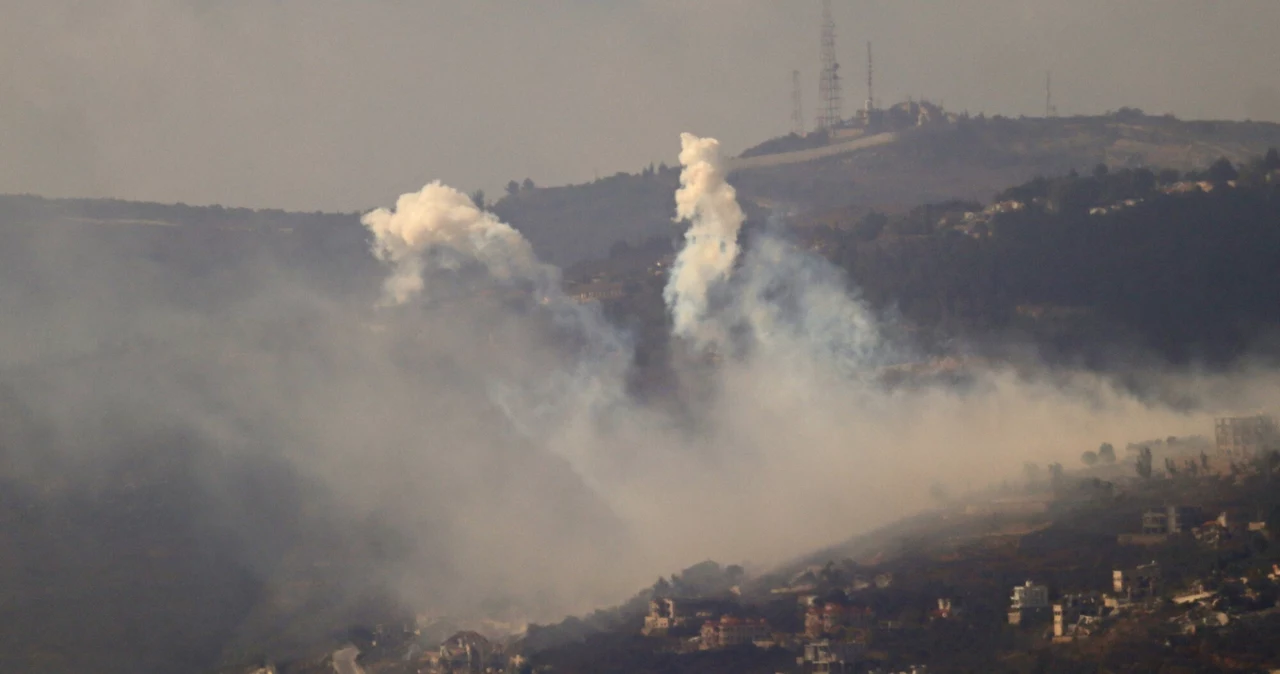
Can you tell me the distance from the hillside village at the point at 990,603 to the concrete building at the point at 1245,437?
275 millimetres

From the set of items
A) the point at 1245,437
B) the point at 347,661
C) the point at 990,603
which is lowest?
the point at 347,661

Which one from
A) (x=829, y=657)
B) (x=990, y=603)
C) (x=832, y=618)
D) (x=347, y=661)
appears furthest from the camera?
(x=347, y=661)

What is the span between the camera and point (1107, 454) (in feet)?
600

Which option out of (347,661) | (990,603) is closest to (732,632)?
(990,603)

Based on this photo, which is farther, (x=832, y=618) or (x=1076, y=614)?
(x=832, y=618)

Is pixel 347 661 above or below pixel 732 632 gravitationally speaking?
below

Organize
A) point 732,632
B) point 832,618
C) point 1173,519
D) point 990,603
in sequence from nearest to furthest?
point 990,603
point 732,632
point 832,618
point 1173,519

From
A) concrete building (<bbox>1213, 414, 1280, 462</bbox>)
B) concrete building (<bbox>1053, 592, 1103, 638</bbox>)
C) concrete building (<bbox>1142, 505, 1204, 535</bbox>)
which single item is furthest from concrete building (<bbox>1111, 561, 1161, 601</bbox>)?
concrete building (<bbox>1213, 414, 1280, 462</bbox>)

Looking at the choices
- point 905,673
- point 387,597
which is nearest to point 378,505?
point 387,597

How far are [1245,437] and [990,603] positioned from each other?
3601 centimetres

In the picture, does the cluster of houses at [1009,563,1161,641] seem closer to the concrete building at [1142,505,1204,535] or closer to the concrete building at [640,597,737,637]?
the concrete building at [1142,505,1204,535]

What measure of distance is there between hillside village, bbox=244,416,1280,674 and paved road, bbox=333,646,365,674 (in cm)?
62

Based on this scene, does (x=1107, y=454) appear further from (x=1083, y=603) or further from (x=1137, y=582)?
(x=1083, y=603)

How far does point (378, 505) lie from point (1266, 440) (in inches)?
2236
